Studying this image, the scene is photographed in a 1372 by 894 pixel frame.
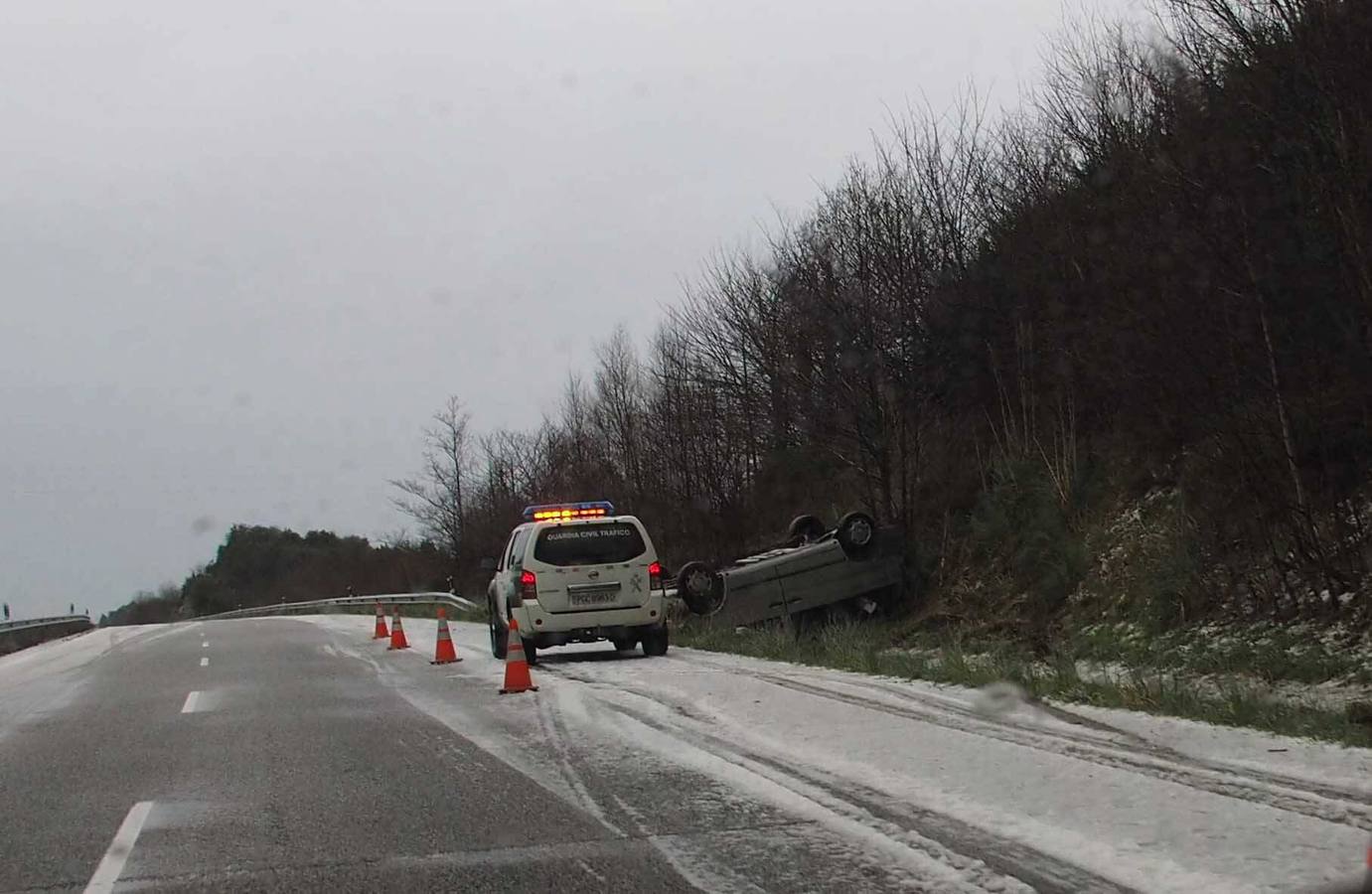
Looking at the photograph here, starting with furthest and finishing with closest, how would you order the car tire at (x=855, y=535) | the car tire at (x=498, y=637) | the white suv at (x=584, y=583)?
the car tire at (x=855, y=535) < the car tire at (x=498, y=637) < the white suv at (x=584, y=583)

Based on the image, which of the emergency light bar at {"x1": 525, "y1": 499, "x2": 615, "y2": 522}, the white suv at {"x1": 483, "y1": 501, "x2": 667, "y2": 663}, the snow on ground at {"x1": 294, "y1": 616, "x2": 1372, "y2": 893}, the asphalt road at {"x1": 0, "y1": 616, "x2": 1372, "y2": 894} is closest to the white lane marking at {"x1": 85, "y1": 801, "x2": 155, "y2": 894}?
the asphalt road at {"x1": 0, "y1": 616, "x2": 1372, "y2": 894}

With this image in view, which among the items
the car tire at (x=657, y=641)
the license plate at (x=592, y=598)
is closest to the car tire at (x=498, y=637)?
the license plate at (x=592, y=598)

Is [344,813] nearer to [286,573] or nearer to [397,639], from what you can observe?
[397,639]

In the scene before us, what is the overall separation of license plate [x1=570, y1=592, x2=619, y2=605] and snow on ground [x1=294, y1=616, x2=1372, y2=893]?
369 centimetres

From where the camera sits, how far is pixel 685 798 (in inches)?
288

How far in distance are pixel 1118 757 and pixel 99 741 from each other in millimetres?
8448

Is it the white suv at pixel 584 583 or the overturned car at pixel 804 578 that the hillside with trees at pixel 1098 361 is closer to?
the overturned car at pixel 804 578

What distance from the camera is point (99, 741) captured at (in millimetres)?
10961

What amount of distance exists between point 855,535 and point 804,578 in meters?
1.09

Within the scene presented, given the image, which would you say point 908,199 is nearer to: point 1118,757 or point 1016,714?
point 1016,714

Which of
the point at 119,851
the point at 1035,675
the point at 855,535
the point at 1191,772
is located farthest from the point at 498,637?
the point at 1191,772

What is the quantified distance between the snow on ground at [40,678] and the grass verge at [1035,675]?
8.34m

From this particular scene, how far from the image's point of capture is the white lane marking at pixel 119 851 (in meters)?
5.95

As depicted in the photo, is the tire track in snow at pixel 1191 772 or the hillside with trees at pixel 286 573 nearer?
the tire track in snow at pixel 1191 772
